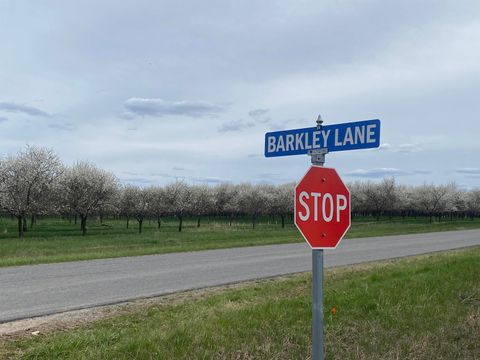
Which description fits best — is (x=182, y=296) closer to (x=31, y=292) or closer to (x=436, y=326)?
(x=31, y=292)

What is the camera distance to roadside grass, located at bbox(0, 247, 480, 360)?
513 centimetres

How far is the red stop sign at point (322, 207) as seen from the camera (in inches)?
137

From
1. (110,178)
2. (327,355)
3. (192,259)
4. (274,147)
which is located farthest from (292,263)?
(110,178)

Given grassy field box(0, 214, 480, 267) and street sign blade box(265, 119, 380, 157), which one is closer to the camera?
street sign blade box(265, 119, 380, 157)

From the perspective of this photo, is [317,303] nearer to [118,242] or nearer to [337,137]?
[337,137]

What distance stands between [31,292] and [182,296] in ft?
10.0

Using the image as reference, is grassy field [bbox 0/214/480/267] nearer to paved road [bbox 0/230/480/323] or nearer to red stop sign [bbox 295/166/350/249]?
paved road [bbox 0/230/480/323]

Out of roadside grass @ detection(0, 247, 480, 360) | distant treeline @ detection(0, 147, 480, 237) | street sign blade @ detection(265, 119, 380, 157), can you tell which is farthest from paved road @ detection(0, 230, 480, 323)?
distant treeline @ detection(0, 147, 480, 237)

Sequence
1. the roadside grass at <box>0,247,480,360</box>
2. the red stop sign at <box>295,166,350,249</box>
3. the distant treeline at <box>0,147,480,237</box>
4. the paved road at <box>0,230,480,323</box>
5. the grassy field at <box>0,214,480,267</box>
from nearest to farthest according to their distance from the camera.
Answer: the red stop sign at <box>295,166,350,249</box>, the roadside grass at <box>0,247,480,360</box>, the paved road at <box>0,230,480,323</box>, the grassy field at <box>0,214,480,267</box>, the distant treeline at <box>0,147,480,237</box>

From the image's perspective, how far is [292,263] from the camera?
48.8ft

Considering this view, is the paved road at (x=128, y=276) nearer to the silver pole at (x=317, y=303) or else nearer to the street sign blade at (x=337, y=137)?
the silver pole at (x=317, y=303)

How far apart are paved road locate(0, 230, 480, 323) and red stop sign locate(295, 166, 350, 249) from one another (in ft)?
18.9

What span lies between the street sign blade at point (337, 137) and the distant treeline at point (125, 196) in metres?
33.8

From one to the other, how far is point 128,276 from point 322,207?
29.4ft
